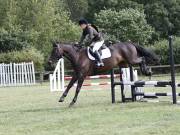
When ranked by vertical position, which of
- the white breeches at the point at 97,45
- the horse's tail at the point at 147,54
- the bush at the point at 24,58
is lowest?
the bush at the point at 24,58

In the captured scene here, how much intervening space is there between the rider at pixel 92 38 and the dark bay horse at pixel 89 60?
31 centimetres

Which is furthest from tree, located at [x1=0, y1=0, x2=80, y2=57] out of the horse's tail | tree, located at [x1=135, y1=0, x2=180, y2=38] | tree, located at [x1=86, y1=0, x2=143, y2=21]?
the horse's tail

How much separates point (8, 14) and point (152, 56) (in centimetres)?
3908

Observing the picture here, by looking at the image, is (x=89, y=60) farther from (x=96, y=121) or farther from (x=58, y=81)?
(x=58, y=81)

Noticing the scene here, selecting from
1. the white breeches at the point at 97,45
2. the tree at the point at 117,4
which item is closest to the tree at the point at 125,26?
the tree at the point at 117,4

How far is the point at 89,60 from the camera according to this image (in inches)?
648

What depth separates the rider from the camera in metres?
16.0

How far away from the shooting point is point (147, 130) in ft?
32.6

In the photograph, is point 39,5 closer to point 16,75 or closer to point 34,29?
point 34,29

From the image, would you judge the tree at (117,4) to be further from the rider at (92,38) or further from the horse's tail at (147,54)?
the rider at (92,38)

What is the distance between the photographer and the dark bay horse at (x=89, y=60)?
53.3ft

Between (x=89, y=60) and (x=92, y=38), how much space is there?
0.78 metres

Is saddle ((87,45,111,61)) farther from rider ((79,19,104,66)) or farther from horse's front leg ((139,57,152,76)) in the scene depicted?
horse's front leg ((139,57,152,76))

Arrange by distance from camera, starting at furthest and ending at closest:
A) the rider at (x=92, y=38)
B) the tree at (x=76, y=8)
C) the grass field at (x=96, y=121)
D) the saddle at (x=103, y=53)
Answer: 1. the tree at (x=76, y=8)
2. the saddle at (x=103, y=53)
3. the rider at (x=92, y=38)
4. the grass field at (x=96, y=121)
